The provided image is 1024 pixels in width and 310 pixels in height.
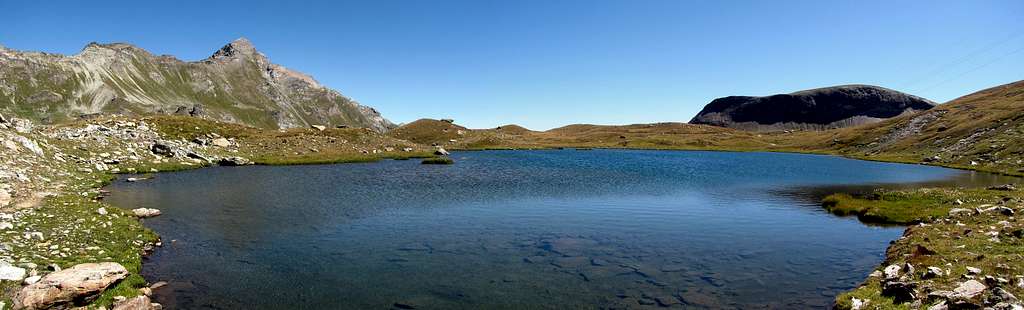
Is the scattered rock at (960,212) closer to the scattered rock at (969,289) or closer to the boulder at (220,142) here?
the scattered rock at (969,289)

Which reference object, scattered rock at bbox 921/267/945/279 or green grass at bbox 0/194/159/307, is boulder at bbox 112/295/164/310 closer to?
green grass at bbox 0/194/159/307

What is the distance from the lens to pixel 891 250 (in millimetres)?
28172

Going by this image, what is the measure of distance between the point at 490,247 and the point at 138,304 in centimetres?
1693

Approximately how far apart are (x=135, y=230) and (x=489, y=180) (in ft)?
147

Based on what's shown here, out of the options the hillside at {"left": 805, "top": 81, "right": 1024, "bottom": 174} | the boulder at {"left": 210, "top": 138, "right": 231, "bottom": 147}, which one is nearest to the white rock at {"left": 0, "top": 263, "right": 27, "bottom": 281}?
the boulder at {"left": 210, "top": 138, "right": 231, "bottom": 147}

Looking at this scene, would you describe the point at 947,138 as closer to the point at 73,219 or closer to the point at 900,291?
the point at 900,291

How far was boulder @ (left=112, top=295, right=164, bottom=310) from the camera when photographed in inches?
692

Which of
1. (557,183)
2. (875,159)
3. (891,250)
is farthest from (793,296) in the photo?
(875,159)

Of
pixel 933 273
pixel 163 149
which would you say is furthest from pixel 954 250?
pixel 163 149

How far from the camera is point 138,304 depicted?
18.1 meters

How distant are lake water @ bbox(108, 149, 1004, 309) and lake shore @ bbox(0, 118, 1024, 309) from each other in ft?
5.66

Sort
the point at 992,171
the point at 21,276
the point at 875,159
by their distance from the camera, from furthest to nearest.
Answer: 1. the point at 875,159
2. the point at 992,171
3. the point at 21,276

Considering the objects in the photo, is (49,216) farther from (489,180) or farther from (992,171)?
(992,171)

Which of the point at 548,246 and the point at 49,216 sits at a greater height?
the point at 49,216
